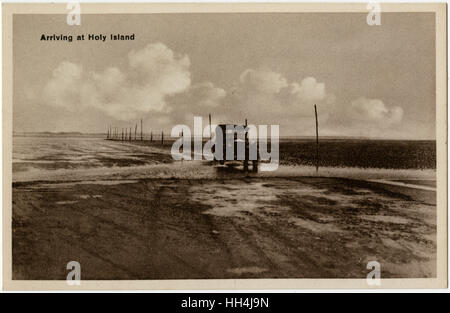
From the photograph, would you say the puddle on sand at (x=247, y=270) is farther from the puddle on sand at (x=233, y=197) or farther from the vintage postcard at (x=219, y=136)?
the puddle on sand at (x=233, y=197)

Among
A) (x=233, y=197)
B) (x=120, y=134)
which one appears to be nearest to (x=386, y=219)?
(x=233, y=197)

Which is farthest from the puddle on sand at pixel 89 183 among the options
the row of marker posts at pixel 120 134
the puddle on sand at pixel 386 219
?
the puddle on sand at pixel 386 219

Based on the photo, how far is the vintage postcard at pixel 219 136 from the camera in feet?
15.2

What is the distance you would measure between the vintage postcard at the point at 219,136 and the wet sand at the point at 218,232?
0.07 feet

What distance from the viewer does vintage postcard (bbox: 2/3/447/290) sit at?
15.2ft

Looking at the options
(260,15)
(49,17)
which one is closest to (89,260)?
(49,17)

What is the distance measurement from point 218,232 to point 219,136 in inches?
69.4

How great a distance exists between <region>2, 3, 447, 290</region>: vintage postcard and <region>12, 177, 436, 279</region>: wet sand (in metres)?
A: 0.02

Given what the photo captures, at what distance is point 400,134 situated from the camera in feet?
18.1

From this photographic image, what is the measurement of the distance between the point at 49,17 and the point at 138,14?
1.49m

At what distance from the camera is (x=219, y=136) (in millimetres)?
5562

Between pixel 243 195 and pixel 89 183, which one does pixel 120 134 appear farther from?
pixel 243 195

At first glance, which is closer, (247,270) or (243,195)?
(247,270)

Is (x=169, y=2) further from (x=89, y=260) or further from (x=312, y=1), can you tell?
(x=89, y=260)
